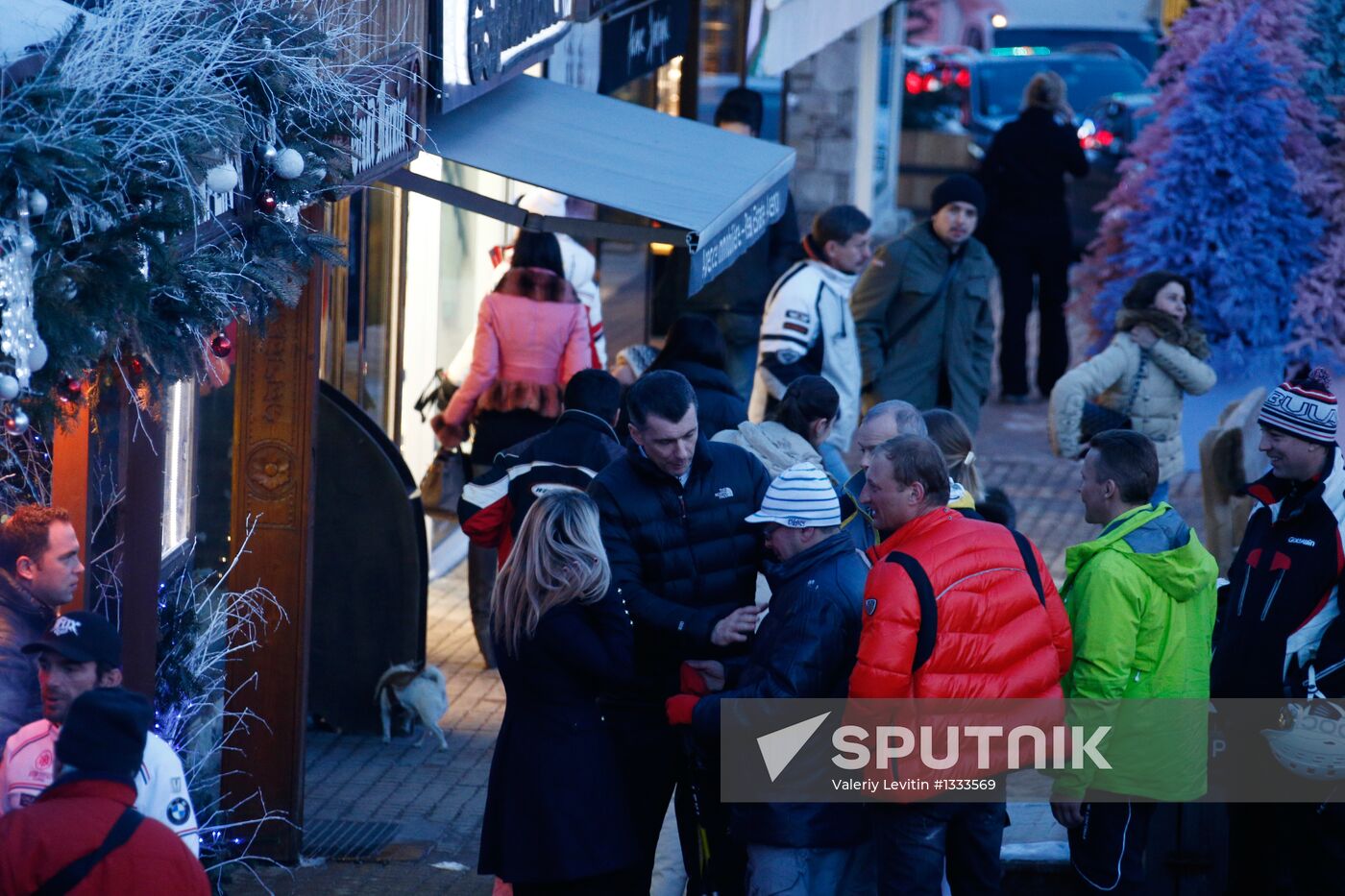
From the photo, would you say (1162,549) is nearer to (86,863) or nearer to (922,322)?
(86,863)

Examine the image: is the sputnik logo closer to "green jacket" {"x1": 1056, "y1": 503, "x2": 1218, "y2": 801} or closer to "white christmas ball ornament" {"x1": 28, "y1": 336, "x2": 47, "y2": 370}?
"green jacket" {"x1": 1056, "y1": 503, "x2": 1218, "y2": 801}

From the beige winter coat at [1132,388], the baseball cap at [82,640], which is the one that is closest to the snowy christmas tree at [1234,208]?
the beige winter coat at [1132,388]

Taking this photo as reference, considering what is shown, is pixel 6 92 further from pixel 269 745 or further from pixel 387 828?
pixel 387 828

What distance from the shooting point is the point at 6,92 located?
3068mm

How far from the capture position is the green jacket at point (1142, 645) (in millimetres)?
4914

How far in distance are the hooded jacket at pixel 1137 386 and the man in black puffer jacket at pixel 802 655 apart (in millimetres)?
3155

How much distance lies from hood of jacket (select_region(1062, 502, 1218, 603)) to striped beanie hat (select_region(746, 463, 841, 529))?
852mm

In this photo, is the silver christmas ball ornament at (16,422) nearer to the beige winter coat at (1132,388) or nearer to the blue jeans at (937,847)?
the blue jeans at (937,847)

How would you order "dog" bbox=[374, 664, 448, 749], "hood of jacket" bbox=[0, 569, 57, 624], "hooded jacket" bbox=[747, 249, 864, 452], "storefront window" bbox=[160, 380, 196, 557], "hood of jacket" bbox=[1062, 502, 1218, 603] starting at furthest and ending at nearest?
"hooded jacket" bbox=[747, 249, 864, 452], "dog" bbox=[374, 664, 448, 749], "storefront window" bbox=[160, 380, 196, 557], "hood of jacket" bbox=[1062, 502, 1218, 603], "hood of jacket" bbox=[0, 569, 57, 624]

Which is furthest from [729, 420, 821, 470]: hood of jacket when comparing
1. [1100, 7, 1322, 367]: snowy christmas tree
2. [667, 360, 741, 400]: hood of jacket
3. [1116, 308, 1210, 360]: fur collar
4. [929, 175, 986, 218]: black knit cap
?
[1100, 7, 1322, 367]: snowy christmas tree

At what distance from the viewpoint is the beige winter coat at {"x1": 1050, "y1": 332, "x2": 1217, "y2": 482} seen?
7.55 meters

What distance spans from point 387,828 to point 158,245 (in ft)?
11.2

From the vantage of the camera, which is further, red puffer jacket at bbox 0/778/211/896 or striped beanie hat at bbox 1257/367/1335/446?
striped beanie hat at bbox 1257/367/1335/446

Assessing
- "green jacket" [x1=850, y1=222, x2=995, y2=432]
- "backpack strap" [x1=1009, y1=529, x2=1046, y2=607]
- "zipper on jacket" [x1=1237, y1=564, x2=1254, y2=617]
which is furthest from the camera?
"green jacket" [x1=850, y1=222, x2=995, y2=432]
